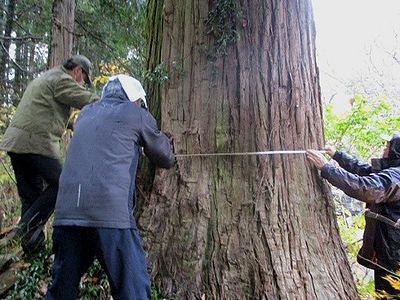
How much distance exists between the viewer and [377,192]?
3.18m

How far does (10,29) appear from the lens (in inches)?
374

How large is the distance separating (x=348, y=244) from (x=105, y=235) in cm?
321

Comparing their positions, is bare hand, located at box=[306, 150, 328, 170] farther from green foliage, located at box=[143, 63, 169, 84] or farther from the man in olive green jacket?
the man in olive green jacket

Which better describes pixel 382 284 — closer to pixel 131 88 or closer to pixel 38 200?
pixel 131 88

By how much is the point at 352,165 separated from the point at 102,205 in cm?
213

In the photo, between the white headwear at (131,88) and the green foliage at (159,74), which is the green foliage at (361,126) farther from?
the white headwear at (131,88)

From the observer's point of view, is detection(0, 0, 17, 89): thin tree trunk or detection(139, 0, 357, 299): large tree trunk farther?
detection(0, 0, 17, 89): thin tree trunk

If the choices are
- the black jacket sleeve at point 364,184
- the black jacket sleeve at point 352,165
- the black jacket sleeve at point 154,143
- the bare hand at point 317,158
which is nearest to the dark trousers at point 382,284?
the black jacket sleeve at point 364,184

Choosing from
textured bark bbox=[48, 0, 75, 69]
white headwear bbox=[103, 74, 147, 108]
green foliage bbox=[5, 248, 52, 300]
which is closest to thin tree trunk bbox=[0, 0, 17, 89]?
textured bark bbox=[48, 0, 75, 69]

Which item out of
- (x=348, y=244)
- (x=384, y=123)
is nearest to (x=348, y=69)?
(x=384, y=123)

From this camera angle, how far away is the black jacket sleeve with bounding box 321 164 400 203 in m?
3.16

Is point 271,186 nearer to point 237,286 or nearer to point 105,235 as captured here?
point 237,286

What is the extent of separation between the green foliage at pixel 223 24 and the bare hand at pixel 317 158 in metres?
1.00

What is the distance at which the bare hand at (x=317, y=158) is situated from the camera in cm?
327
